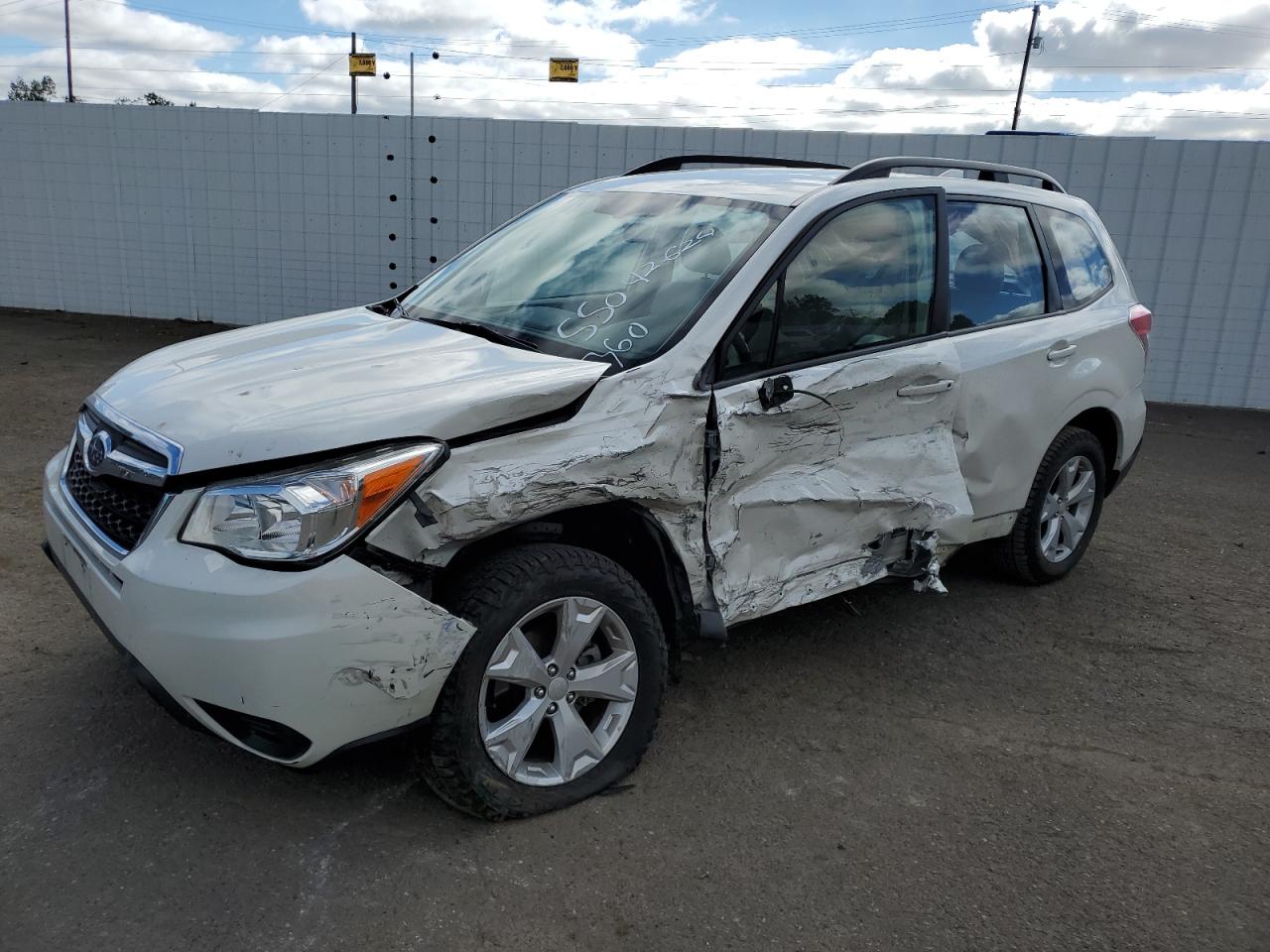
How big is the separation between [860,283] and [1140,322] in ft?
6.76

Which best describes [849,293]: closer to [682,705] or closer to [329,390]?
[682,705]

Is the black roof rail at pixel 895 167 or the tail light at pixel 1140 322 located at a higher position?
the black roof rail at pixel 895 167

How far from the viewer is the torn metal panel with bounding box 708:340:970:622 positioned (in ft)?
10.1

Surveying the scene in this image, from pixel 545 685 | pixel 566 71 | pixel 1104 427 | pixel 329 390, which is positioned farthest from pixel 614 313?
pixel 566 71

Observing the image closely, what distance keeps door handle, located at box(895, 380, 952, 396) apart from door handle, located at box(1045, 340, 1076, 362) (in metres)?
0.81

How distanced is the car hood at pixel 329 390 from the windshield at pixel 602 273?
20cm

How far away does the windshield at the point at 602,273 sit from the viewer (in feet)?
10.2

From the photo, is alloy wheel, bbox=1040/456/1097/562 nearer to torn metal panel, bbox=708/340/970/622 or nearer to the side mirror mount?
torn metal panel, bbox=708/340/970/622

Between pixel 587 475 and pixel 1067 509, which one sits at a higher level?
pixel 587 475

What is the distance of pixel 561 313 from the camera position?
10.8 ft

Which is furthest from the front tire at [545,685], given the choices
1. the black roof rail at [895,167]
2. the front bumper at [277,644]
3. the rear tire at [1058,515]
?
the rear tire at [1058,515]

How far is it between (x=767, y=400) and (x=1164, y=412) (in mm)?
8107

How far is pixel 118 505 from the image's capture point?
263 cm

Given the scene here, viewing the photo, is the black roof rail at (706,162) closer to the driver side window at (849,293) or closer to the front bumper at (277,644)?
the driver side window at (849,293)
